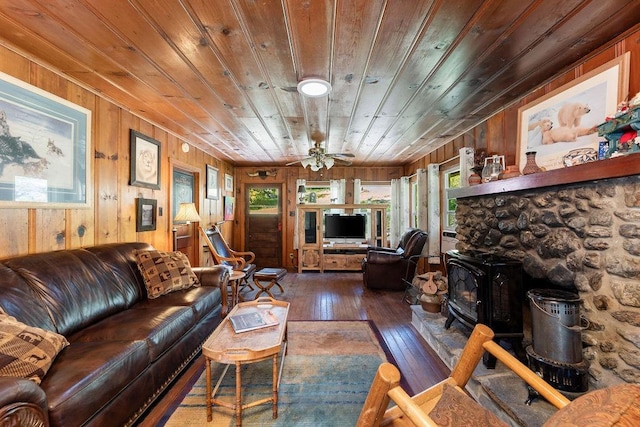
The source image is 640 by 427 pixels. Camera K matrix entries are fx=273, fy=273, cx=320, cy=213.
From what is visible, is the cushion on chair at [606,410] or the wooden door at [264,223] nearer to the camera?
the cushion on chair at [606,410]

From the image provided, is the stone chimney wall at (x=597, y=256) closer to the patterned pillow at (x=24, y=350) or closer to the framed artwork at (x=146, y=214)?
the patterned pillow at (x=24, y=350)

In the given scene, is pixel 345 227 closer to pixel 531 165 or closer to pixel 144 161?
pixel 144 161

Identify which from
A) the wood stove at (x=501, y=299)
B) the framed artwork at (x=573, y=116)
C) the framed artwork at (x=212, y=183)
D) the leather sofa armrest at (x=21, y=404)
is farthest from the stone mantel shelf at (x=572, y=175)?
the framed artwork at (x=212, y=183)

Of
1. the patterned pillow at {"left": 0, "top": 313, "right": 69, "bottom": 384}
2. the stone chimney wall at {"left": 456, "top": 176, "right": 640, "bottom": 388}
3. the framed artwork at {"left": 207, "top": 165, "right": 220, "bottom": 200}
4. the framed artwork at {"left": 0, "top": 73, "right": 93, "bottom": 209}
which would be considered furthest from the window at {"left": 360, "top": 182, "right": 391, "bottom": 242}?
the patterned pillow at {"left": 0, "top": 313, "right": 69, "bottom": 384}

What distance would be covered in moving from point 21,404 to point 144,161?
280cm

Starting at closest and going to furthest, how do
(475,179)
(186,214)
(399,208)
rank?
1. (475,179)
2. (186,214)
3. (399,208)

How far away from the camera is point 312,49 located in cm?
180

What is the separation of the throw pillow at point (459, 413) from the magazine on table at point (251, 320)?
1.25 metres

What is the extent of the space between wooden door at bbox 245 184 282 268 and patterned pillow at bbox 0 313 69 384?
196 inches

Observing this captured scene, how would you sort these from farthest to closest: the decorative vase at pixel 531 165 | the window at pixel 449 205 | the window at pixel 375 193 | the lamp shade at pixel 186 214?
the window at pixel 375 193, the window at pixel 449 205, the lamp shade at pixel 186 214, the decorative vase at pixel 531 165

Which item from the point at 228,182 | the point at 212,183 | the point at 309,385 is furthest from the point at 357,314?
the point at 228,182

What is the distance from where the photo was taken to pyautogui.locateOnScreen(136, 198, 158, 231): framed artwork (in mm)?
3143

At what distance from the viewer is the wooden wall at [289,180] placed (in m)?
6.34

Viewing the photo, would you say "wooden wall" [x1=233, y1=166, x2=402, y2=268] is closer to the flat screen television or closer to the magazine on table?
the flat screen television
